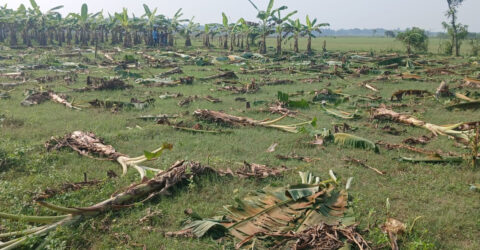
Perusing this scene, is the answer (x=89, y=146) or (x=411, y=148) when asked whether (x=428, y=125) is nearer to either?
(x=411, y=148)

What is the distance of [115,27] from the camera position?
41969 millimetres

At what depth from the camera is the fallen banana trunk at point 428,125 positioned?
710 centimetres

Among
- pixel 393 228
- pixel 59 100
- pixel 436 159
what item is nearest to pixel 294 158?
pixel 436 159

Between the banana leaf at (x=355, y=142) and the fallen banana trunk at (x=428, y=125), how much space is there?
1.63 metres

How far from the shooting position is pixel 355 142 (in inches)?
269

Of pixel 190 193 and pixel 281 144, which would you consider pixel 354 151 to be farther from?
pixel 190 193

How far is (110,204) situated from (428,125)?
6878 mm

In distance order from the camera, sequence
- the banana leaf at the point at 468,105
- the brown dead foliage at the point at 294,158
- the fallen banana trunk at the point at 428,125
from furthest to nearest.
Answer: the banana leaf at the point at 468,105, the fallen banana trunk at the point at 428,125, the brown dead foliage at the point at 294,158

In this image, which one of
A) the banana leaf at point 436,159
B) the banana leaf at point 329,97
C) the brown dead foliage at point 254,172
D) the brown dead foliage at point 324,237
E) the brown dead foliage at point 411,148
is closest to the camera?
Result: the brown dead foliage at point 324,237

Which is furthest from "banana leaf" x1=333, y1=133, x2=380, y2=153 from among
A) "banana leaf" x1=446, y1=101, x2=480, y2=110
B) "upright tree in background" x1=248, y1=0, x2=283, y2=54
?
"upright tree in background" x1=248, y1=0, x2=283, y2=54

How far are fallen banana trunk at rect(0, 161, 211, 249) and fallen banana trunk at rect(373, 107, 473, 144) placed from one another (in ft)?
16.4

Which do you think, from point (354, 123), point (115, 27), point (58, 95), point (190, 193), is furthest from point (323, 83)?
point (115, 27)

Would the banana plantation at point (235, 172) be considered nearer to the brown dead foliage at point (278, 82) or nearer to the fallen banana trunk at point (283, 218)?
the fallen banana trunk at point (283, 218)

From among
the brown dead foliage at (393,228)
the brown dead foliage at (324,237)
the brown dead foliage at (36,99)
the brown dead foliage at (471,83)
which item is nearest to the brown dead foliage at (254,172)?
the brown dead foliage at (324,237)
